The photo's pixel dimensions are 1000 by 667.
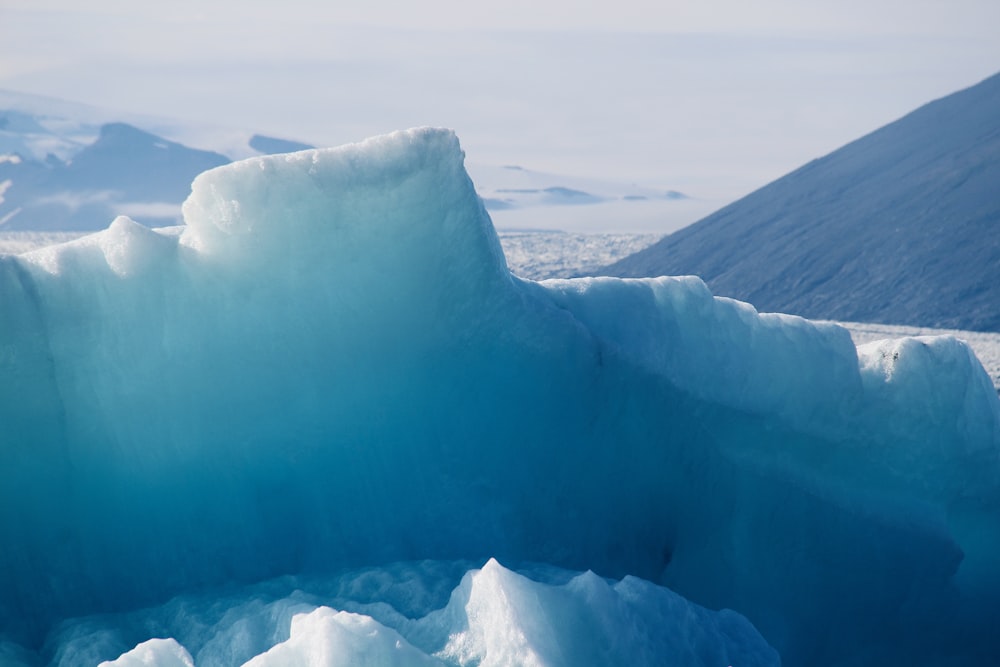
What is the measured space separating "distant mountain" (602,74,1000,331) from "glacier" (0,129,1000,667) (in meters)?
19.0

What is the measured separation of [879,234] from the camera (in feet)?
96.6

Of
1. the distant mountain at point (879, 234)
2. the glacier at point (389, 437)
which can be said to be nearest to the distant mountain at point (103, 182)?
the distant mountain at point (879, 234)

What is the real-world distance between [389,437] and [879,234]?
2722cm

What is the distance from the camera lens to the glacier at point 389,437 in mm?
4176

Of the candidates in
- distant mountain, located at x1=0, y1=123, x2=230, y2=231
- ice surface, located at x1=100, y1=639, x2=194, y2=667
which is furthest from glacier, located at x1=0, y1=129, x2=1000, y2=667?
distant mountain, located at x1=0, y1=123, x2=230, y2=231

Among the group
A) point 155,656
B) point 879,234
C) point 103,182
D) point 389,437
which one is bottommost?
point 103,182

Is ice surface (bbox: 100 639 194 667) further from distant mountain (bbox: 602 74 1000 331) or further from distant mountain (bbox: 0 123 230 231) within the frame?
distant mountain (bbox: 0 123 230 231)

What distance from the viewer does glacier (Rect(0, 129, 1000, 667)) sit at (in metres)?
4.18

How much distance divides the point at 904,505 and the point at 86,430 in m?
3.82

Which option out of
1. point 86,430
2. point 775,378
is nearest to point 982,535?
point 775,378

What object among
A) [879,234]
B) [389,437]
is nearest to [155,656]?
[389,437]

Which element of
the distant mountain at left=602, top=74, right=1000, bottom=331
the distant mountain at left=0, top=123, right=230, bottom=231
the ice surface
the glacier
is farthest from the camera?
the distant mountain at left=0, top=123, right=230, bottom=231

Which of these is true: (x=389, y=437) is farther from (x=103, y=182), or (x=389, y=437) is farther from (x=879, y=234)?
(x=103, y=182)

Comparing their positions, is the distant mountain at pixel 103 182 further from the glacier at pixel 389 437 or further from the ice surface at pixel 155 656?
the ice surface at pixel 155 656
